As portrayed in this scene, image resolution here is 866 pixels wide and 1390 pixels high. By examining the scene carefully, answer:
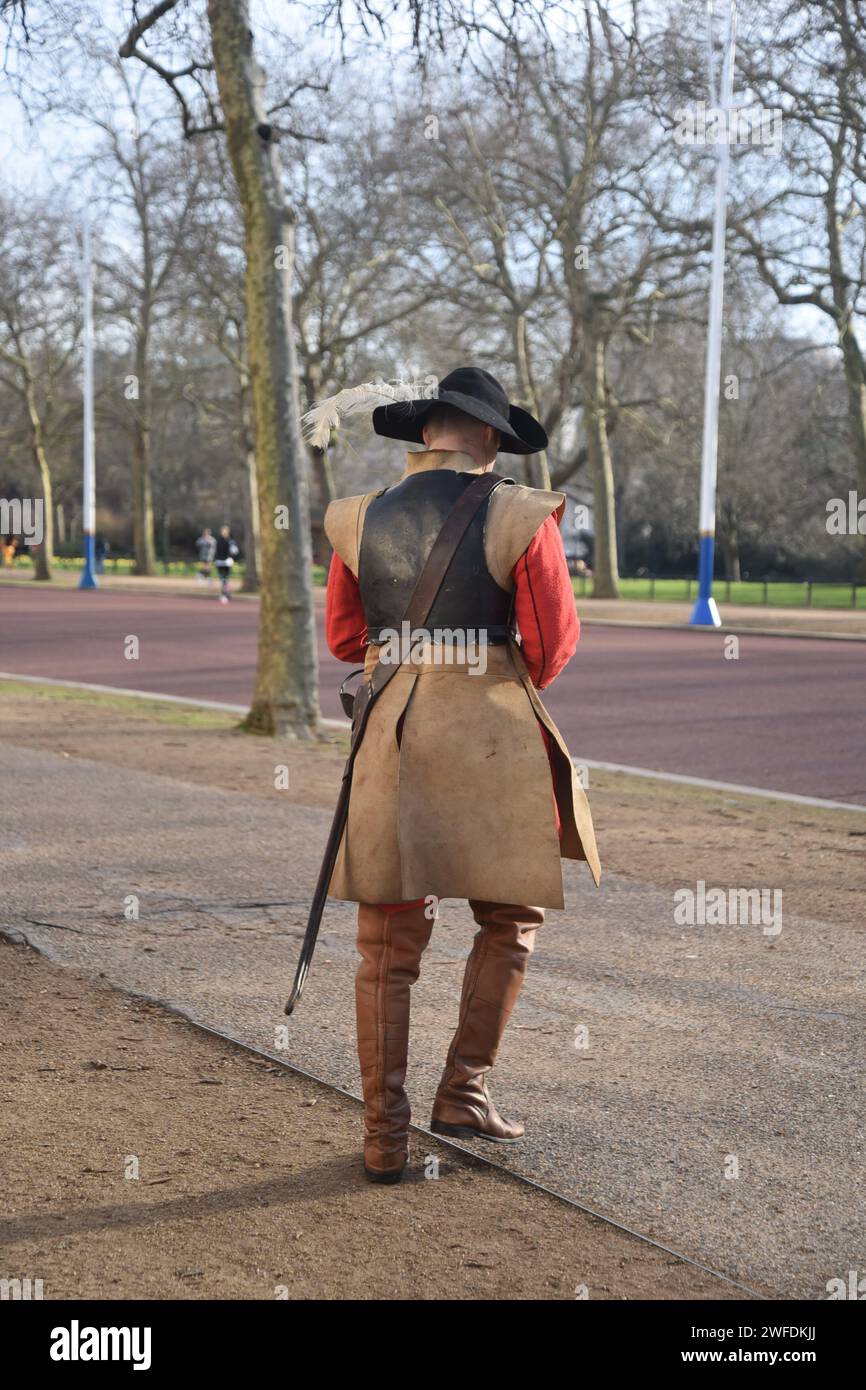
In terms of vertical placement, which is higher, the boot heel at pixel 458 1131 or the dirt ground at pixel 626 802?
the dirt ground at pixel 626 802

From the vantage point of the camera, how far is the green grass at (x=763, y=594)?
36094 mm

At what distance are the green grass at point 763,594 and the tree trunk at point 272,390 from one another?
23.9 metres

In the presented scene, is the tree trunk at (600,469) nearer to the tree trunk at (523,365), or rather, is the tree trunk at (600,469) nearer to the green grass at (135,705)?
the tree trunk at (523,365)

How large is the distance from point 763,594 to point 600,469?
563 cm

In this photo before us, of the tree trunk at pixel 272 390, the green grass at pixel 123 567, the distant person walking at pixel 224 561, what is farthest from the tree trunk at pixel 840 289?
the green grass at pixel 123 567

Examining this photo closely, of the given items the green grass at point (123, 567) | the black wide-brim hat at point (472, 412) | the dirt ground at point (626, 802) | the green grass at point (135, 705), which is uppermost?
the green grass at point (123, 567)

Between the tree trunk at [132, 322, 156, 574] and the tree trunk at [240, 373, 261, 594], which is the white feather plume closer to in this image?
the tree trunk at [240, 373, 261, 594]

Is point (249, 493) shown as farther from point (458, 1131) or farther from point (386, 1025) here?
point (386, 1025)

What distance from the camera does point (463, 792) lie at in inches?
152

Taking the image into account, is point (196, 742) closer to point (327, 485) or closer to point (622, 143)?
point (622, 143)

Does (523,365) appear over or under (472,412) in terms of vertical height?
over

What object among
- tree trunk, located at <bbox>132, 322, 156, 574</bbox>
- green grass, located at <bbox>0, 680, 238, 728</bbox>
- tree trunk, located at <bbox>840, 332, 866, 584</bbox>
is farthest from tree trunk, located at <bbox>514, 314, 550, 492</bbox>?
green grass, located at <bbox>0, 680, 238, 728</bbox>

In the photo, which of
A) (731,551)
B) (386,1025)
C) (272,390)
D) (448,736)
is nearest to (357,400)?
(448,736)
